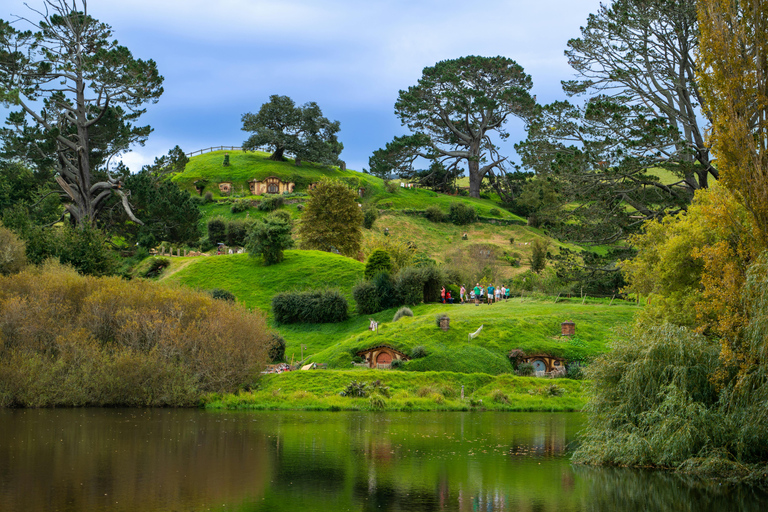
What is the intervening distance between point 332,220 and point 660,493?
196 feet

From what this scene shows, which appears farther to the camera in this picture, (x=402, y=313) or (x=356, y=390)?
(x=402, y=313)

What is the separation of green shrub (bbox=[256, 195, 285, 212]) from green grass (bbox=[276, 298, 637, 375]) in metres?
44.3

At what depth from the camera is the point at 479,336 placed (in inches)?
1839

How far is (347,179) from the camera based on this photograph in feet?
374

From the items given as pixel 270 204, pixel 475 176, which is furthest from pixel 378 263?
pixel 475 176

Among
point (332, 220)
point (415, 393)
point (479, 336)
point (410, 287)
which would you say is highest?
point (332, 220)

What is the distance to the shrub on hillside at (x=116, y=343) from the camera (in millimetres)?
34781

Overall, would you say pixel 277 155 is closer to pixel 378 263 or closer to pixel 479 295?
pixel 378 263

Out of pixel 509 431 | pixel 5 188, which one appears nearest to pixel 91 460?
pixel 509 431

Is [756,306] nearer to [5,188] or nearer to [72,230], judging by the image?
[72,230]

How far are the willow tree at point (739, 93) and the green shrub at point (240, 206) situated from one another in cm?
8174

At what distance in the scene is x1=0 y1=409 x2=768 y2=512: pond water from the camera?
→ 1662 centimetres

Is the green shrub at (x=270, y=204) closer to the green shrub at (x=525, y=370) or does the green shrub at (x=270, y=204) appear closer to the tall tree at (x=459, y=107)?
the tall tree at (x=459, y=107)

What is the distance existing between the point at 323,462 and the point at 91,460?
698cm
